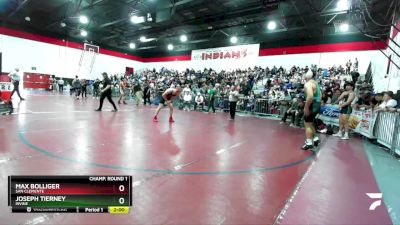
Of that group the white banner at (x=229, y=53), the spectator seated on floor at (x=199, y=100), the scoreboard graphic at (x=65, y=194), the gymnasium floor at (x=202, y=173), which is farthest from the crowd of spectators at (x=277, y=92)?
the scoreboard graphic at (x=65, y=194)

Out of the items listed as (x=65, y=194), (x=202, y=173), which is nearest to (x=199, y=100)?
(x=202, y=173)

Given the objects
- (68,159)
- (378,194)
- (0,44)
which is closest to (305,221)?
(378,194)

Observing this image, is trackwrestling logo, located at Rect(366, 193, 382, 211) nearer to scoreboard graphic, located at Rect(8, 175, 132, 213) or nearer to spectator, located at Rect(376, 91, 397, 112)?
scoreboard graphic, located at Rect(8, 175, 132, 213)

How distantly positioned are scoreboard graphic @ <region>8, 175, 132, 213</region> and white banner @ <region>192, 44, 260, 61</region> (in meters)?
21.1

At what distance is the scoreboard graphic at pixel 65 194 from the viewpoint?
1877 mm

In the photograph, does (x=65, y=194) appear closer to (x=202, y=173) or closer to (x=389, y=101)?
(x=202, y=173)

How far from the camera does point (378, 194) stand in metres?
2.91

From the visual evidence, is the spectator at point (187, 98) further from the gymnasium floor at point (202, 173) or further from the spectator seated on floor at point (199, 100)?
the gymnasium floor at point (202, 173)

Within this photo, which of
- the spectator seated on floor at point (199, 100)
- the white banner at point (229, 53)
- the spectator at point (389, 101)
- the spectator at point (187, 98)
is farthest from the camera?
the white banner at point (229, 53)

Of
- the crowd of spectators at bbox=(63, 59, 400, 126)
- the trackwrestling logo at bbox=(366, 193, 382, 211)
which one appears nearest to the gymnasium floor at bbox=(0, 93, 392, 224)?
the trackwrestling logo at bbox=(366, 193, 382, 211)

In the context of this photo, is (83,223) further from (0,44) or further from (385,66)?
(0,44)

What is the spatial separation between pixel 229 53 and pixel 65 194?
22.8 metres

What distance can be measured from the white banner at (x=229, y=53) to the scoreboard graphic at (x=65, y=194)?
69.1 feet

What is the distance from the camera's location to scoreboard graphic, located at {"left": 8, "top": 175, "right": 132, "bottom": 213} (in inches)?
73.9
